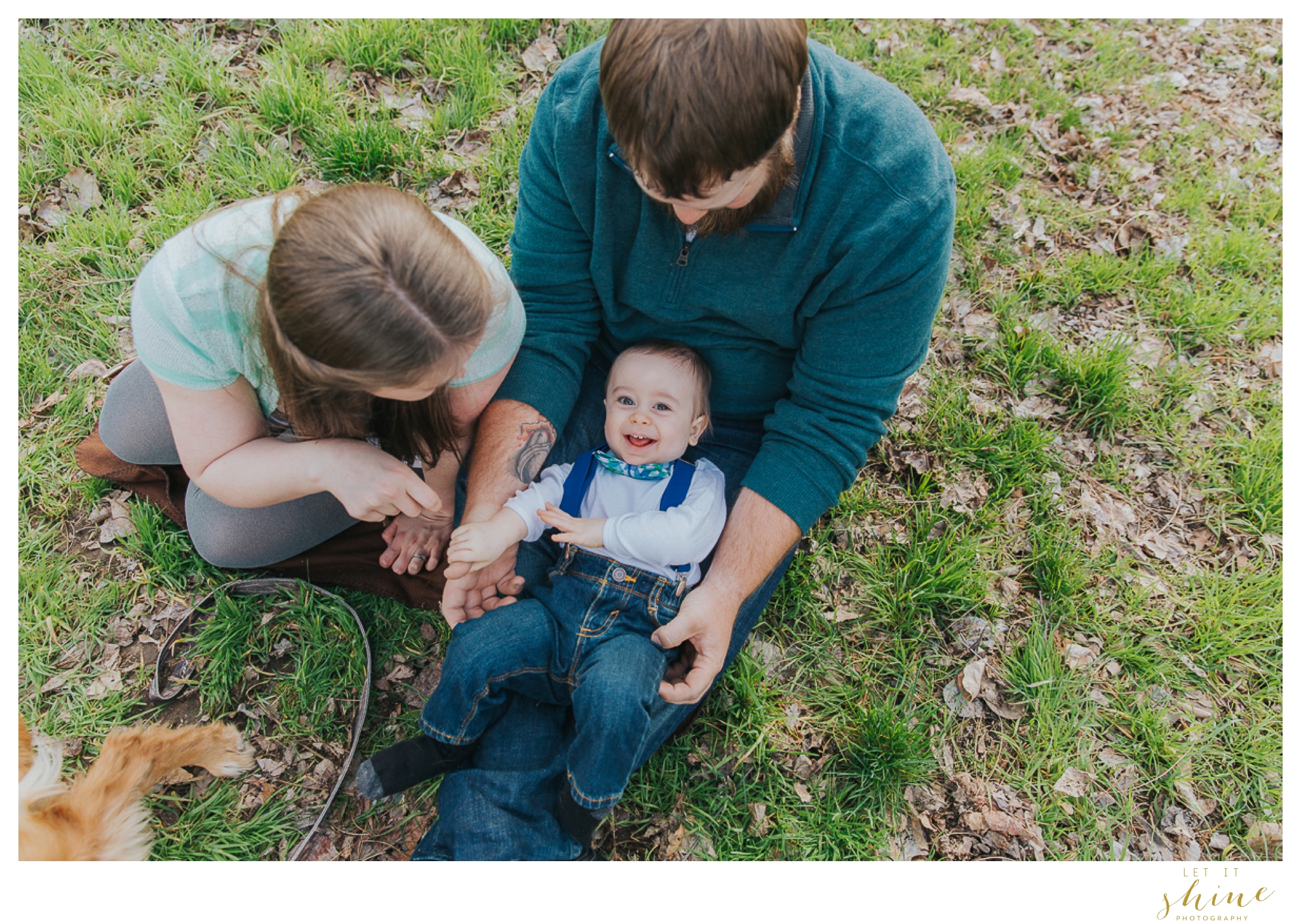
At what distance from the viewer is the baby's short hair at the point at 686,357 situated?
2.40m

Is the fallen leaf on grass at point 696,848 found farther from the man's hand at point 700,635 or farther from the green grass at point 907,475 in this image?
the man's hand at point 700,635

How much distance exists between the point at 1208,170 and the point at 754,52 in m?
3.22

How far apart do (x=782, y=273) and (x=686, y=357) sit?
0.42 metres

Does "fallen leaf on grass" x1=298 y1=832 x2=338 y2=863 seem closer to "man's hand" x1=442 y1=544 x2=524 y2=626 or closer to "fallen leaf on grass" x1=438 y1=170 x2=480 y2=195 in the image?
"man's hand" x1=442 y1=544 x2=524 y2=626

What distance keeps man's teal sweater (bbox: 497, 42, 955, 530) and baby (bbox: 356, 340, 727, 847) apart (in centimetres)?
18

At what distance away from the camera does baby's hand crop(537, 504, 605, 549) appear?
233 centimetres

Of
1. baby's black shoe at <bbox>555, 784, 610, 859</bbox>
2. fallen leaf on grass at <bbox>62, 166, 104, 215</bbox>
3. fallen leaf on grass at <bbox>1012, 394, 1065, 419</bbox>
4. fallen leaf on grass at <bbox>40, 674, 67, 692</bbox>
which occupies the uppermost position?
fallen leaf on grass at <bbox>62, 166, 104, 215</bbox>

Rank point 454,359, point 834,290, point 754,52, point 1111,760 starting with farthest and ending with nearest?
1. point 1111,760
2. point 834,290
3. point 454,359
4. point 754,52

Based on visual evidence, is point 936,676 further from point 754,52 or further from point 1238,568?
point 754,52

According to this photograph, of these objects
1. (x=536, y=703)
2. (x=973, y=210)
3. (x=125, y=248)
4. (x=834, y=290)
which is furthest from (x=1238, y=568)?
(x=125, y=248)

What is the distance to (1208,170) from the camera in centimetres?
359

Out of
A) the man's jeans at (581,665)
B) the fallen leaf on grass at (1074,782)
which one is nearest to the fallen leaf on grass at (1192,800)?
the fallen leaf on grass at (1074,782)

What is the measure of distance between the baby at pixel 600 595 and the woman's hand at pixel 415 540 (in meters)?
0.37

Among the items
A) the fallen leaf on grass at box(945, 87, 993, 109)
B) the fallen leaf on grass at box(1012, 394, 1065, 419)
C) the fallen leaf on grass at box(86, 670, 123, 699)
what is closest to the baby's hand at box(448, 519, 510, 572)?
the fallen leaf on grass at box(86, 670, 123, 699)
